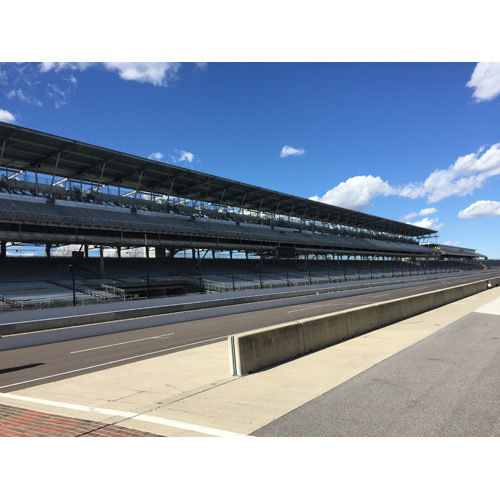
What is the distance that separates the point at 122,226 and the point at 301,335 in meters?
29.4

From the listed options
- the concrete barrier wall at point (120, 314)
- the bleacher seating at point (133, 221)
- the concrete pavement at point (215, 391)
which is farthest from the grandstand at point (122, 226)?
the concrete pavement at point (215, 391)

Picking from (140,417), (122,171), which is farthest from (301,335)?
(122,171)

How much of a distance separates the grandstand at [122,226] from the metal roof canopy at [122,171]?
0.11 metres

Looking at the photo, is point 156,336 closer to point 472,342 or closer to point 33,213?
point 472,342

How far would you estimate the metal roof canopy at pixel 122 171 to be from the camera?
3050 centimetres

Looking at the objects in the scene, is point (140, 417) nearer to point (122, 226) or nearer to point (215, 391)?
point (215, 391)

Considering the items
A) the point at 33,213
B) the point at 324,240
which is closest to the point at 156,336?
the point at 33,213

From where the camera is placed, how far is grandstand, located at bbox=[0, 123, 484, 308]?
29.1 meters

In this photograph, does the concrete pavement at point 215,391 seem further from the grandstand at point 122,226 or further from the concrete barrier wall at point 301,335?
the grandstand at point 122,226

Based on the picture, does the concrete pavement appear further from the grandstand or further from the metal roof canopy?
the metal roof canopy

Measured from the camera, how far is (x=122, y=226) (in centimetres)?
3484

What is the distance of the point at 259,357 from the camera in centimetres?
743

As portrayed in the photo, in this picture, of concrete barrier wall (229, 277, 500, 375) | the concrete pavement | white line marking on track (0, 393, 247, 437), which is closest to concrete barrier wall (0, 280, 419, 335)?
the concrete pavement

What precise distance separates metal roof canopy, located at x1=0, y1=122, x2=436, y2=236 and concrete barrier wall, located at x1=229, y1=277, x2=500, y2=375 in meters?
28.3
